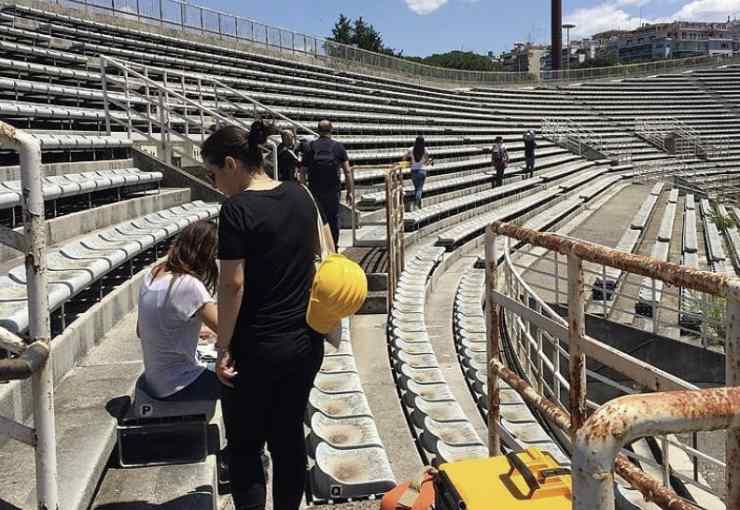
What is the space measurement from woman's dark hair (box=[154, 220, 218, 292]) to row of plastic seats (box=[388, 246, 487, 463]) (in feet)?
3.92

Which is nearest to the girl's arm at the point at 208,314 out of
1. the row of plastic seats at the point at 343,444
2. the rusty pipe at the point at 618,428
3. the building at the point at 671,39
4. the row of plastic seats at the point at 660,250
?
the row of plastic seats at the point at 343,444

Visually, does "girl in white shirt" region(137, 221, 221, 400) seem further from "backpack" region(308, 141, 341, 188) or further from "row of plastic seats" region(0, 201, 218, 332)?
"backpack" region(308, 141, 341, 188)

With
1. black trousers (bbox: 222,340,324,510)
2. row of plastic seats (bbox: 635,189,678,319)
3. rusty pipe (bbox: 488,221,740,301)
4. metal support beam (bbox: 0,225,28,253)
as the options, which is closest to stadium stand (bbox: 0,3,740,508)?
row of plastic seats (bbox: 635,189,678,319)

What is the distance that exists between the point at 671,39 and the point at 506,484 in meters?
158

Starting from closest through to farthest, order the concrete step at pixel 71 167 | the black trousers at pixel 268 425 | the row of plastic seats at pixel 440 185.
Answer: the black trousers at pixel 268 425 < the concrete step at pixel 71 167 < the row of plastic seats at pixel 440 185

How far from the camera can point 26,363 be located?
5.85 ft

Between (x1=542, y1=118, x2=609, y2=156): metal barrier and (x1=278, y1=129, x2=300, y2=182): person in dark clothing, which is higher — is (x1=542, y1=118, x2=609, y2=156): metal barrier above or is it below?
above

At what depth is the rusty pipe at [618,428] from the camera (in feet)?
3.35

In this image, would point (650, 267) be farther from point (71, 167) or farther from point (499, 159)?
point (499, 159)

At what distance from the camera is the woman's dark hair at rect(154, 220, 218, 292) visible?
2871mm

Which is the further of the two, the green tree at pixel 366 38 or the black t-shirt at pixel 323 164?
the green tree at pixel 366 38

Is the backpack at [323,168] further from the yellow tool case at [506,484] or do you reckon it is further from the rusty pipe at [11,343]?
the rusty pipe at [11,343]

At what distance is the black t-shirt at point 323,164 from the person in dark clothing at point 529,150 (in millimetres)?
11793

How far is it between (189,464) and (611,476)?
6.85 ft
